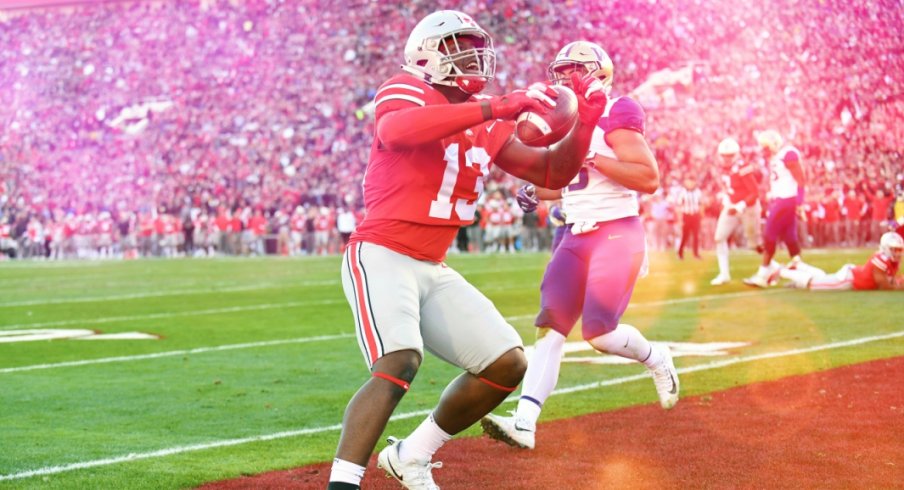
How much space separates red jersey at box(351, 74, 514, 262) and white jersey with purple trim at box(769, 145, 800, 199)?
1059cm

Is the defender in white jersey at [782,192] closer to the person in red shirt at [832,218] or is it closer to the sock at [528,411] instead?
the sock at [528,411]

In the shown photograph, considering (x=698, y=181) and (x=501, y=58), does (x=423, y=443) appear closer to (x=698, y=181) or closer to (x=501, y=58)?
(x=698, y=181)

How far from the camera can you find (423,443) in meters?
4.63

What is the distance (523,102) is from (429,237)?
65cm

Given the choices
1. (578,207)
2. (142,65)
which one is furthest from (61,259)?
(578,207)

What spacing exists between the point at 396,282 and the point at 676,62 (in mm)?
28994

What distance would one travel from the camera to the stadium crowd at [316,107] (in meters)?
28.2

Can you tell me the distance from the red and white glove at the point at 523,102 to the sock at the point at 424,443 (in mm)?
1261

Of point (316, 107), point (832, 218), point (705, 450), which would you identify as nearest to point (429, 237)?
point (705, 450)

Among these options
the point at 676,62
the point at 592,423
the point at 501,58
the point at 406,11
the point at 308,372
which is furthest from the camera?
the point at 406,11

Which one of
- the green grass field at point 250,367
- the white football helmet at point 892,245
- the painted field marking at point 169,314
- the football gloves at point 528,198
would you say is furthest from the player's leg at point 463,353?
the white football helmet at point 892,245

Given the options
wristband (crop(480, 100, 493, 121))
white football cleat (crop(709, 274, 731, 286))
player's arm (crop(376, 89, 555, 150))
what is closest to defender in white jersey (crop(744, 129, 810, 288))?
white football cleat (crop(709, 274, 731, 286))

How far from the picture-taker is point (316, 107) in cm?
3856

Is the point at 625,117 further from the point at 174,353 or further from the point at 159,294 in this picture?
the point at 159,294
